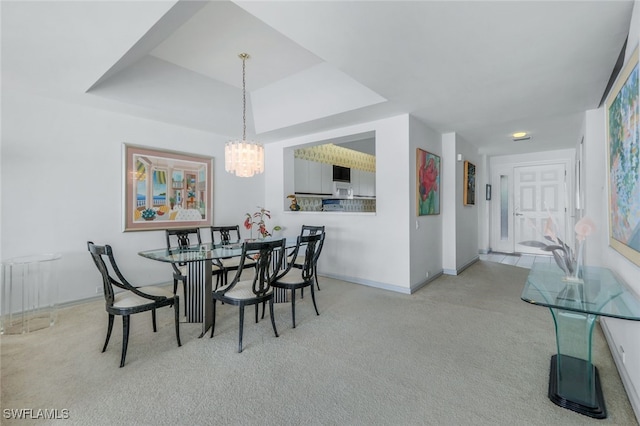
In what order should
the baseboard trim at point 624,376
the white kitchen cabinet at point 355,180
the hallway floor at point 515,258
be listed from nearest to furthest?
the baseboard trim at point 624,376, the hallway floor at point 515,258, the white kitchen cabinet at point 355,180

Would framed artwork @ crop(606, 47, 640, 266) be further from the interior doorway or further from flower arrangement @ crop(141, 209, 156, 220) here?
flower arrangement @ crop(141, 209, 156, 220)

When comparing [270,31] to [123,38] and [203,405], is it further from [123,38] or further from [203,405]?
[203,405]

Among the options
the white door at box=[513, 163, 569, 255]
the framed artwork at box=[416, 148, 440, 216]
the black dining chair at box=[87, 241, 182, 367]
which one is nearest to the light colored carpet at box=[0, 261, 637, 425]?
the black dining chair at box=[87, 241, 182, 367]

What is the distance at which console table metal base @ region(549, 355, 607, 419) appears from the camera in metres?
1.66

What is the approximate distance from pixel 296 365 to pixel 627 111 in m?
2.88

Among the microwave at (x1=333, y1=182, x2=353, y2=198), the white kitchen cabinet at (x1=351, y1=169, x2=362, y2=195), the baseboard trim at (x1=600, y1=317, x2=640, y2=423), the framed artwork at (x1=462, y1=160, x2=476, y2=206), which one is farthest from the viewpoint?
the white kitchen cabinet at (x1=351, y1=169, x2=362, y2=195)

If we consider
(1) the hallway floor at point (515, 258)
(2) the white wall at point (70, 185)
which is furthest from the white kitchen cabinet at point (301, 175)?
(1) the hallway floor at point (515, 258)

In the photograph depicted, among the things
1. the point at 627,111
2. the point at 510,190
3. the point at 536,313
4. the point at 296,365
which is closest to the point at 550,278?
the point at 627,111

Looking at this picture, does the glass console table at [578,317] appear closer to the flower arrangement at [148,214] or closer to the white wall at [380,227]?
the white wall at [380,227]

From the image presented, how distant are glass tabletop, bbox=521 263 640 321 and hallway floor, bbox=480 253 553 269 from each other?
156 inches

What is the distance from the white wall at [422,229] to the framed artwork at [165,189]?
3234 mm

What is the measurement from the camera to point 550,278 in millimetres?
2086

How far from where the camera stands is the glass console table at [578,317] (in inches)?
61.2

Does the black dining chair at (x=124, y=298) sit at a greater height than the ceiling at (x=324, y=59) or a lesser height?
lesser
